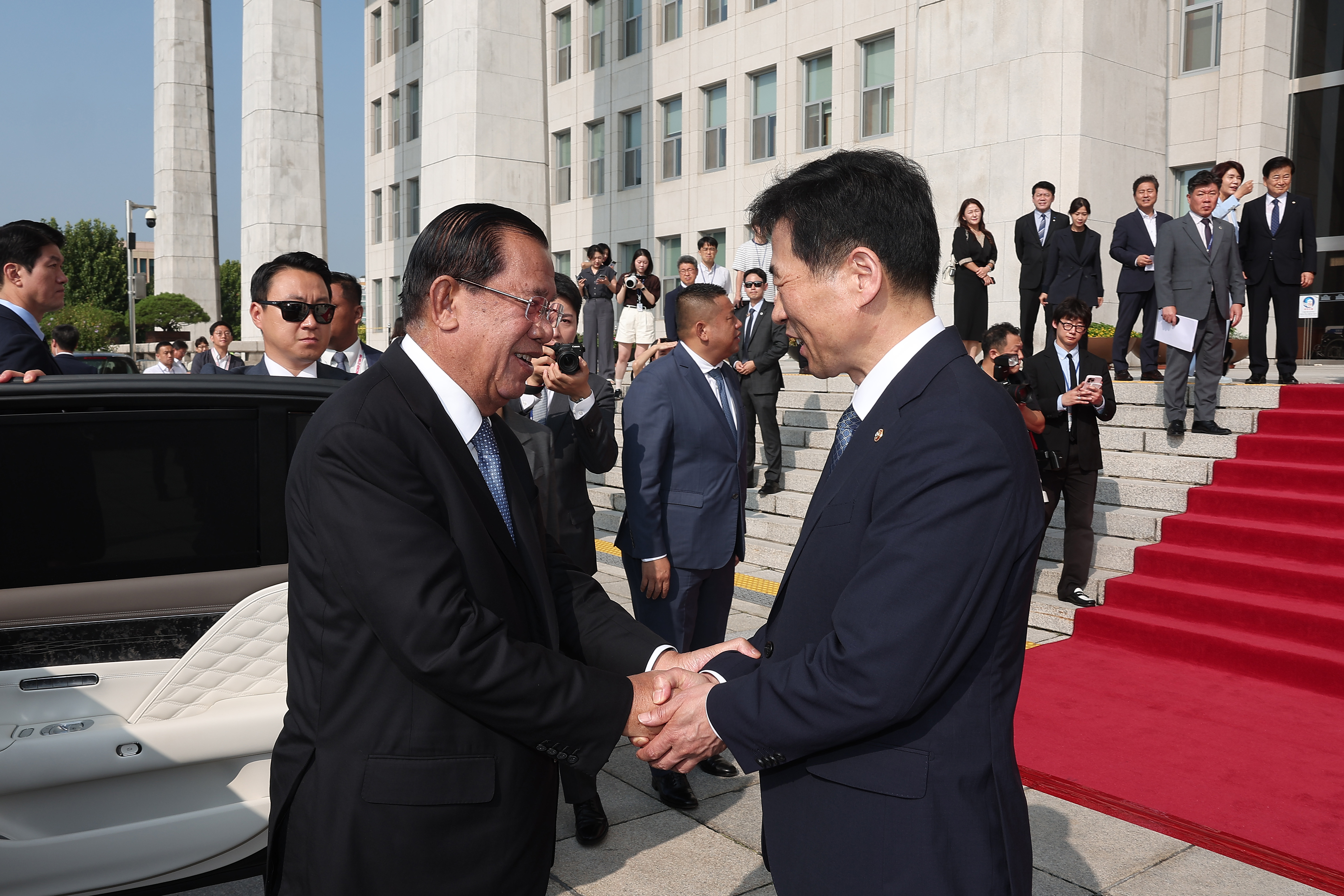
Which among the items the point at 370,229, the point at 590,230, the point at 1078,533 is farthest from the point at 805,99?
the point at 370,229

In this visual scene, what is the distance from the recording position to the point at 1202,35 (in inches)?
695

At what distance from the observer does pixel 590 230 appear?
29219 mm

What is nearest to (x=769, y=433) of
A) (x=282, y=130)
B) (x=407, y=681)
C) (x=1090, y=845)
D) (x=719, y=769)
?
(x=719, y=769)

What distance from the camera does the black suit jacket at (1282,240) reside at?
9.90m

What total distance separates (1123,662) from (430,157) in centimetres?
1169

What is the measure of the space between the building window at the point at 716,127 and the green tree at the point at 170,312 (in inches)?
591

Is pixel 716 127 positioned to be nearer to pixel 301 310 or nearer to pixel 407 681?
pixel 301 310

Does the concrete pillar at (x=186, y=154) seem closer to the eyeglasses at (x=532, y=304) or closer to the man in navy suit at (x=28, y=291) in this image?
the man in navy suit at (x=28, y=291)

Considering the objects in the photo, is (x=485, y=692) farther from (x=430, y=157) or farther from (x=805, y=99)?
(x=805, y=99)

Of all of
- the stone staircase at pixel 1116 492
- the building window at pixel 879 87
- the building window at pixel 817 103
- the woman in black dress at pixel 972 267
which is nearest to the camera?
the stone staircase at pixel 1116 492

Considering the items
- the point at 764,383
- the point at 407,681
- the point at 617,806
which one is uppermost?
the point at 764,383

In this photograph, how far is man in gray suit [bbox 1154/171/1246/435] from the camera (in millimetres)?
8570

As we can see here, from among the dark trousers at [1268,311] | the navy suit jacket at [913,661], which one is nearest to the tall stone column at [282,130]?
the dark trousers at [1268,311]

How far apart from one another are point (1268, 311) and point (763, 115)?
628 inches
